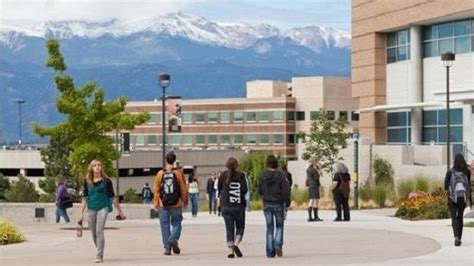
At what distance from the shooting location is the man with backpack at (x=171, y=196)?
20.2 m

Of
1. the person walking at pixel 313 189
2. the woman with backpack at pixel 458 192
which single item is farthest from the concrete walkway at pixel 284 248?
the person walking at pixel 313 189

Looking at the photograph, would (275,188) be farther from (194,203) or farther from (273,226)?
(194,203)

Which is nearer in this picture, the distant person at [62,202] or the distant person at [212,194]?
the distant person at [62,202]

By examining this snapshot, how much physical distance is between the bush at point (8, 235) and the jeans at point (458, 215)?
29.6 ft

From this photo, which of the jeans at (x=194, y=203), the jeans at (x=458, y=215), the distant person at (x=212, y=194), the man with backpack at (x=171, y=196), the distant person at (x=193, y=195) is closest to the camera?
the man with backpack at (x=171, y=196)

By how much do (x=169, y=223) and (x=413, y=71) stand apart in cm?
4665

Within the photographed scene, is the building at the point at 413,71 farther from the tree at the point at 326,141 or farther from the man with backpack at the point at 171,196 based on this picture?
the man with backpack at the point at 171,196

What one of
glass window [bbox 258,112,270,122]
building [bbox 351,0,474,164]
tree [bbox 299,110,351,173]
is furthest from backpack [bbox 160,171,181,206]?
glass window [bbox 258,112,270,122]

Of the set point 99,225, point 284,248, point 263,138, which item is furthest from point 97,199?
point 263,138

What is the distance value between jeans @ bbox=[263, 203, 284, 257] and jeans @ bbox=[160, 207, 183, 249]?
5.53ft

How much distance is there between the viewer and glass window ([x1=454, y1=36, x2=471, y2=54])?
61344 millimetres

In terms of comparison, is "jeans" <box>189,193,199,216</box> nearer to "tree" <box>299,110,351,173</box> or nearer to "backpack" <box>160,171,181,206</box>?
"backpack" <box>160,171,181,206</box>

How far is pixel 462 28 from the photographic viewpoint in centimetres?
6175

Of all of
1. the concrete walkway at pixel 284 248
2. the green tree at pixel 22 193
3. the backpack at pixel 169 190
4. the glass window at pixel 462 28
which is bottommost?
the green tree at pixel 22 193
